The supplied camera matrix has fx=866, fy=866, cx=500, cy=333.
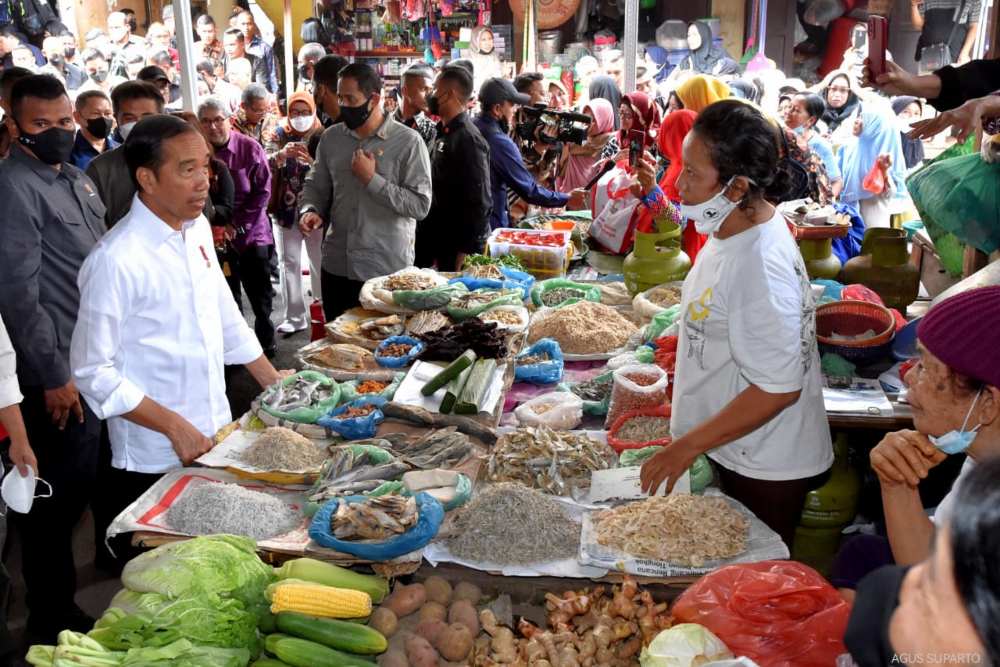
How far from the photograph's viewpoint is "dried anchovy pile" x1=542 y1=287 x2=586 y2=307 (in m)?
4.49

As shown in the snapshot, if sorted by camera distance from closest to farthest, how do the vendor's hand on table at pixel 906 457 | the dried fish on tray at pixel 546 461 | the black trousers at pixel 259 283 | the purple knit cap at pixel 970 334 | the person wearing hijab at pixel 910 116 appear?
the purple knit cap at pixel 970 334 < the vendor's hand on table at pixel 906 457 < the dried fish on tray at pixel 546 461 < the black trousers at pixel 259 283 < the person wearing hijab at pixel 910 116

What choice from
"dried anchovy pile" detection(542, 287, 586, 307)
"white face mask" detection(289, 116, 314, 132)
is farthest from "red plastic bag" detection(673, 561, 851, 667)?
"white face mask" detection(289, 116, 314, 132)

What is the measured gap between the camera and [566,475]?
2.71 meters

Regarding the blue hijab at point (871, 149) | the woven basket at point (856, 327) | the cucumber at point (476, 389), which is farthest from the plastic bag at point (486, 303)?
the blue hijab at point (871, 149)

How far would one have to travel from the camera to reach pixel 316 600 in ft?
6.86

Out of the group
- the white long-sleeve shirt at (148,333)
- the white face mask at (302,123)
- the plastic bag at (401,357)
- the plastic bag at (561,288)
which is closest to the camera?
the white long-sleeve shirt at (148,333)

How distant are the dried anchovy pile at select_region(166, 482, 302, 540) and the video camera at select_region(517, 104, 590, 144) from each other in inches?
173

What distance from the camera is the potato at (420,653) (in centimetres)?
208

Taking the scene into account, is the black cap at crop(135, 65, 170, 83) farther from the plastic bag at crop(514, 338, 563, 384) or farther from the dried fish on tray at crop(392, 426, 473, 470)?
the dried fish on tray at crop(392, 426, 473, 470)

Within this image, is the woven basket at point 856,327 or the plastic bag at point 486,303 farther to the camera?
the plastic bag at point 486,303

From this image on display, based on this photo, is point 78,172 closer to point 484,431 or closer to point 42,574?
point 42,574

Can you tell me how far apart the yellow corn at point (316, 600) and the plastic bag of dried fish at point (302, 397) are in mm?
1030

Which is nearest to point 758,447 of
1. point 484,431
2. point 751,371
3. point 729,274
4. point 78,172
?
point 751,371

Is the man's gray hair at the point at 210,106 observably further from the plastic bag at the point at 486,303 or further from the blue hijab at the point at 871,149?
the blue hijab at the point at 871,149
